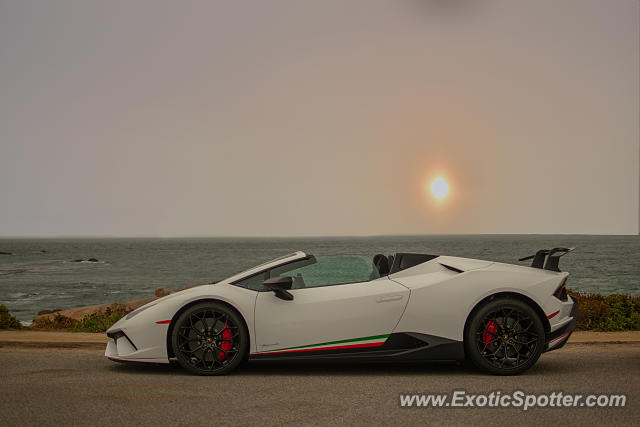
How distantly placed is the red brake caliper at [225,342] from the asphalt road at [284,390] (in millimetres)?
281

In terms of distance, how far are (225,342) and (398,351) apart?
6.02 ft

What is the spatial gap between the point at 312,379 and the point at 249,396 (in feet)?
3.10

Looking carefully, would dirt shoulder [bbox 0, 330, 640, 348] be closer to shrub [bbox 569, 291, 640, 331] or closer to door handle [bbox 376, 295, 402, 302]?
shrub [bbox 569, 291, 640, 331]

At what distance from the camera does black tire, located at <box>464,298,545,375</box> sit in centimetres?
665

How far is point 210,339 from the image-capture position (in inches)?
266

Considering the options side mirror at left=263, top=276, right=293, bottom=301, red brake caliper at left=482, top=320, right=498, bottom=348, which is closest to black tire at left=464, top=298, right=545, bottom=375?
red brake caliper at left=482, top=320, right=498, bottom=348

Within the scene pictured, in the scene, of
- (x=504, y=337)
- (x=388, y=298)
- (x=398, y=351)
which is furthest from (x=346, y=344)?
(x=504, y=337)

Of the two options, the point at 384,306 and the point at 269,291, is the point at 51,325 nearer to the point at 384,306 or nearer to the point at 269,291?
the point at 269,291

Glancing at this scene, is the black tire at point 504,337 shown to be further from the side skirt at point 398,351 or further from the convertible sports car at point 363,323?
the side skirt at point 398,351

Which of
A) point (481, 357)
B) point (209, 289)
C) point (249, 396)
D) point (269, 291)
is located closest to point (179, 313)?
point (209, 289)

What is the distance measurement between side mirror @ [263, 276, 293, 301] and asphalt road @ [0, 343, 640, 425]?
2.76 feet

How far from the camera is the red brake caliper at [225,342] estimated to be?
6.72m

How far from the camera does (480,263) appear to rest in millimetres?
7242

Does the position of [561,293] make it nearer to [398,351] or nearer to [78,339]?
[398,351]
